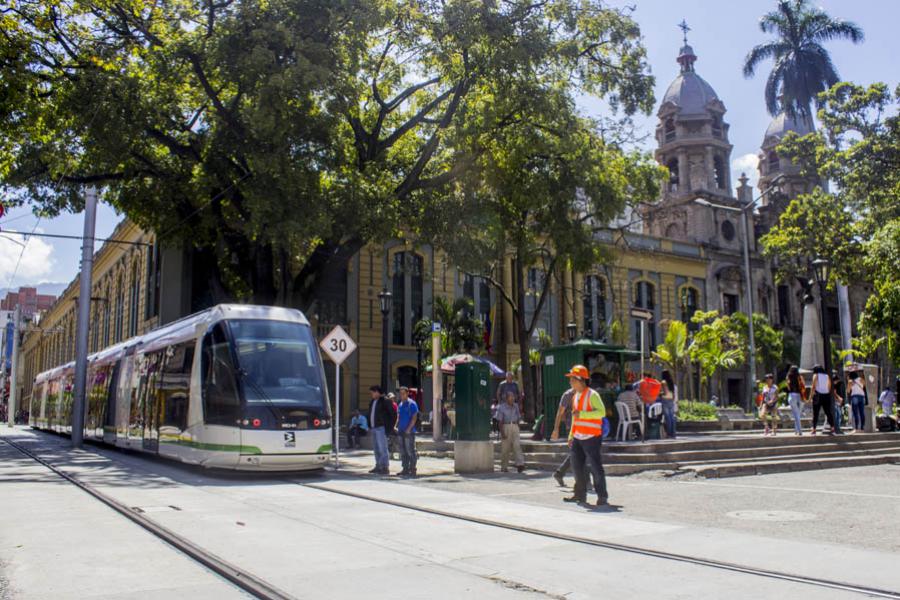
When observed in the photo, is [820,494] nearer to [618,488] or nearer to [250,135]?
[618,488]

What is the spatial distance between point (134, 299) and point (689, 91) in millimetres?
40824

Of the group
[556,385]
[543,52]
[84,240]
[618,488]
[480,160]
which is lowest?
[618,488]

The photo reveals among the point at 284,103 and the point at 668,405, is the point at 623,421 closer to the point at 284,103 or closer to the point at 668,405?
the point at 668,405

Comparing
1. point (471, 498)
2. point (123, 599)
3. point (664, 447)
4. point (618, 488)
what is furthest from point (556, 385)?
point (123, 599)

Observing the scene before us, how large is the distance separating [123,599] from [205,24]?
1765cm

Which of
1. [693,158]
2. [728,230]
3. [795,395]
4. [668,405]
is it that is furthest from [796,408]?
[693,158]

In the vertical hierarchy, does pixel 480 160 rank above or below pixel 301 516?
above

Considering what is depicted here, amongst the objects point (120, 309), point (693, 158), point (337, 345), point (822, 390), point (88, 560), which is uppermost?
point (693, 158)

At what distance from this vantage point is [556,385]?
1803 centimetres

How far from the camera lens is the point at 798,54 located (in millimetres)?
43438

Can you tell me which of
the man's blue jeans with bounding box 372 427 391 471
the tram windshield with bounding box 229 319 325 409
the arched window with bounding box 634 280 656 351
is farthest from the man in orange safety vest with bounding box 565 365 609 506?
the arched window with bounding box 634 280 656 351

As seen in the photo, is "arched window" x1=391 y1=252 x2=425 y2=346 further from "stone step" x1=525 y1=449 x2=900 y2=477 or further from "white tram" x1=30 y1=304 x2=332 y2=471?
"stone step" x1=525 y1=449 x2=900 y2=477

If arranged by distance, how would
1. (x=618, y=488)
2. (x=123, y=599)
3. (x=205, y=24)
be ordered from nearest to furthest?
(x=123, y=599), (x=618, y=488), (x=205, y=24)

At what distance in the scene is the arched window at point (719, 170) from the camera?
191ft
